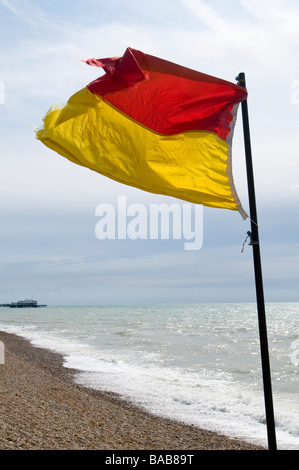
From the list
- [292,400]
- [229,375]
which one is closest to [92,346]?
[229,375]

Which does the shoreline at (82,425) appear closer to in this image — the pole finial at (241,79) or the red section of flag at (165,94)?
the red section of flag at (165,94)

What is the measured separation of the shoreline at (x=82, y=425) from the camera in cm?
847

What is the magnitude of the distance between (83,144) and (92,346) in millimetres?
30062

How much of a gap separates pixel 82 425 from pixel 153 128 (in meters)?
6.79

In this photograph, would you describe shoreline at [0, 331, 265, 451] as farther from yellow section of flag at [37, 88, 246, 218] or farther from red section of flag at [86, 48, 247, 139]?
red section of flag at [86, 48, 247, 139]

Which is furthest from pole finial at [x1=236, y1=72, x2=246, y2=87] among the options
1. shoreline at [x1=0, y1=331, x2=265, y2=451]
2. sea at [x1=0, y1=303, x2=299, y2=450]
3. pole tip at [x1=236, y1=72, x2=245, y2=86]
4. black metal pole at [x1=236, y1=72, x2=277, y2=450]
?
sea at [x1=0, y1=303, x2=299, y2=450]

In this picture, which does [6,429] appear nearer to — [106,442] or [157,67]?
[106,442]

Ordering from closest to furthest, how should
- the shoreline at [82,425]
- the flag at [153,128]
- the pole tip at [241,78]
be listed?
the pole tip at [241,78] < the flag at [153,128] < the shoreline at [82,425]

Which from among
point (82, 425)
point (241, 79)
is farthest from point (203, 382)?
point (241, 79)

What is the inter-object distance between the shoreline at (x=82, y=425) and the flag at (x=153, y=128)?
16.3 feet

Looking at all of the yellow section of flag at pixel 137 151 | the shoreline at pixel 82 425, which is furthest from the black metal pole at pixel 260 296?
the shoreline at pixel 82 425

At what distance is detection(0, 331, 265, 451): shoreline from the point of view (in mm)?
8469

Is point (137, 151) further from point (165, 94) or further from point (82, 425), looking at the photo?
point (82, 425)

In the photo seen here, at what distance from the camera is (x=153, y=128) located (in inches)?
234
